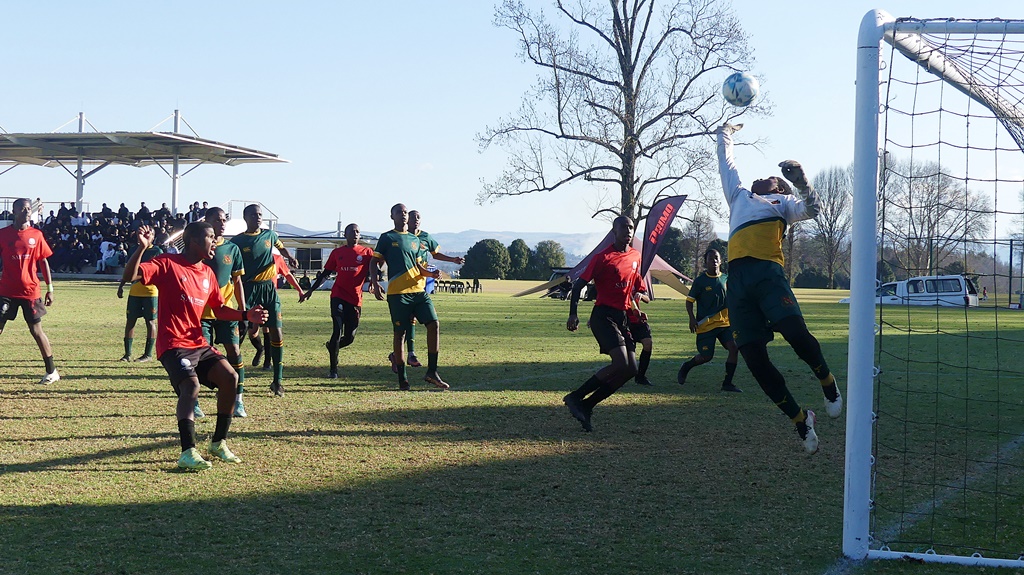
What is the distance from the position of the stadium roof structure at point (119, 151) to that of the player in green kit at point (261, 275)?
4517cm

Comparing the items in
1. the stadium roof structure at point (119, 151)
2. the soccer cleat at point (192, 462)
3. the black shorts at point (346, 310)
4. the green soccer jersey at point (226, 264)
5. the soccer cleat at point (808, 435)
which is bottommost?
the soccer cleat at point (192, 462)

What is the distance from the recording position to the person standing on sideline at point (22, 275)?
10.5 metres

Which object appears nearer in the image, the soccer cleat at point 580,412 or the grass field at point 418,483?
the grass field at point 418,483

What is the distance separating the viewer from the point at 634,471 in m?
6.80

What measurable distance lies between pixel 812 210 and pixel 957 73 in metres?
1.24

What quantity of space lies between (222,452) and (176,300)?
1131 mm

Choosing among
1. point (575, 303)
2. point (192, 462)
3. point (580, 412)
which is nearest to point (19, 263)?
point (192, 462)

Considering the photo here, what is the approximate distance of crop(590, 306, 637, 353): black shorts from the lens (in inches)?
337

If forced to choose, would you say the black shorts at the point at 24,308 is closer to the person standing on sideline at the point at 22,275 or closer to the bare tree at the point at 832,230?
the person standing on sideline at the point at 22,275

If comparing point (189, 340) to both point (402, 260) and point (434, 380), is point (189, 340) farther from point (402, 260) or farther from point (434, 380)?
point (434, 380)

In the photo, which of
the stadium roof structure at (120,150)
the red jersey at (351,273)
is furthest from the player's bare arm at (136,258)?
the stadium roof structure at (120,150)

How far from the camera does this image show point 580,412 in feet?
27.7

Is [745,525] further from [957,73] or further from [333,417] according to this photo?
[333,417]

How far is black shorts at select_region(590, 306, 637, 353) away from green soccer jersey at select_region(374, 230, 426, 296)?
288 centimetres
